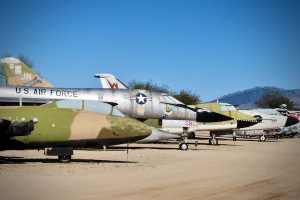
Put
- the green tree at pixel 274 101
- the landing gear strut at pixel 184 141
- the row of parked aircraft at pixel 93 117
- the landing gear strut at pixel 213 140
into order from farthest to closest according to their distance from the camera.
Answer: the green tree at pixel 274 101
the landing gear strut at pixel 213 140
the landing gear strut at pixel 184 141
the row of parked aircraft at pixel 93 117

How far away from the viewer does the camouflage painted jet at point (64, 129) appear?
45.4ft

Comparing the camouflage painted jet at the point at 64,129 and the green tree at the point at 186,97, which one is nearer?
the camouflage painted jet at the point at 64,129

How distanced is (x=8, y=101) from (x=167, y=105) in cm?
841

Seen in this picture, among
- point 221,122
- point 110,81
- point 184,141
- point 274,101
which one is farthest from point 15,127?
point 274,101

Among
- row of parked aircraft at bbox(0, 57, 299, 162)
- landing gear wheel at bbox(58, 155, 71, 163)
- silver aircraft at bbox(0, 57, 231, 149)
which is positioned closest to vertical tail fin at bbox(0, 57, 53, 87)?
row of parked aircraft at bbox(0, 57, 299, 162)

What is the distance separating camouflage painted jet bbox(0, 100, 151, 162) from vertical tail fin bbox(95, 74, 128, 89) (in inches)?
732

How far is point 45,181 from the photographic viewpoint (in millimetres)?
9898

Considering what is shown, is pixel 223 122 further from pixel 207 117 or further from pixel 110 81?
pixel 110 81

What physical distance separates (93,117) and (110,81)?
1924 centimetres

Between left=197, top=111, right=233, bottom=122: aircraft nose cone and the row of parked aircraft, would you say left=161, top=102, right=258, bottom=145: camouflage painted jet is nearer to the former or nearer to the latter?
the row of parked aircraft

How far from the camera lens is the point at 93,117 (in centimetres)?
1457

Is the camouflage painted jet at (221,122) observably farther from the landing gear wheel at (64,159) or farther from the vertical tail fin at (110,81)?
the landing gear wheel at (64,159)

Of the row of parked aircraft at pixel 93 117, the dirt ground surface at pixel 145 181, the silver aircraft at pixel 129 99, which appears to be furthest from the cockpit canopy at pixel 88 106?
the silver aircraft at pixel 129 99

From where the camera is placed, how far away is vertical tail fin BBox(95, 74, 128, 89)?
33.6 metres
